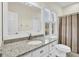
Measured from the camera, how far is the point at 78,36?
167cm

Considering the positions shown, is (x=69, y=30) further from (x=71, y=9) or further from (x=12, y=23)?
(x=12, y=23)

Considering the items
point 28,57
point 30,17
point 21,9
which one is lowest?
point 28,57

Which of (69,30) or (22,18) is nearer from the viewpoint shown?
(22,18)

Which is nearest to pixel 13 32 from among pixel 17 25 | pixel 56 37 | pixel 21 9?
pixel 17 25

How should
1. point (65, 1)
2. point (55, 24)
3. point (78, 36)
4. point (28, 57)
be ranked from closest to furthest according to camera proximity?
point (28, 57) → point (65, 1) → point (55, 24) → point (78, 36)

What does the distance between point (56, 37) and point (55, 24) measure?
0.26m

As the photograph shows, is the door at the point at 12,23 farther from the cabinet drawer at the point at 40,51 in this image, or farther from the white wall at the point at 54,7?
the white wall at the point at 54,7

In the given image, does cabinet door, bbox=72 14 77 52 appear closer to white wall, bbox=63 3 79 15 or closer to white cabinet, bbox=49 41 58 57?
white wall, bbox=63 3 79 15

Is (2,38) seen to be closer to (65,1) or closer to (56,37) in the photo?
(56,37)

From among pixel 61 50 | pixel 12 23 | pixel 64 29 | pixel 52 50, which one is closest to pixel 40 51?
pixel 52 50

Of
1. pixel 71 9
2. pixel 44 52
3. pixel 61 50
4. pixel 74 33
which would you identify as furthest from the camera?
pixel 74 33

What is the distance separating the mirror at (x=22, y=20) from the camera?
1.23 metres

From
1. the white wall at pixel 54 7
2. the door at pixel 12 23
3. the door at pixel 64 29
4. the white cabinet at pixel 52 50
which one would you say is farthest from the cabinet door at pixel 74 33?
the door at pixel 12 23

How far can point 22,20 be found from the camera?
141 centimetres
